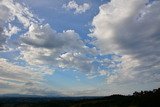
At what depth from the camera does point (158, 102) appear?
196m

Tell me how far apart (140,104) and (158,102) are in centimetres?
1387

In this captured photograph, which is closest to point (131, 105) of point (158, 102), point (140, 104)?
point (140, 104)

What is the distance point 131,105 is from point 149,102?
13654 mm

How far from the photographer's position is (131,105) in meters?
198

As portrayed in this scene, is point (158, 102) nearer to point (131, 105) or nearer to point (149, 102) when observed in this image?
point (149, 102)

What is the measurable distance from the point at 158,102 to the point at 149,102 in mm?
6464

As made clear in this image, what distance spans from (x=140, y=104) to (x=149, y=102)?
827 cm

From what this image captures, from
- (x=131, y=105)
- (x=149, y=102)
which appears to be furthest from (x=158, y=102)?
(x=131, y=105)

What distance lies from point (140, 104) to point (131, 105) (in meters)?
6.99

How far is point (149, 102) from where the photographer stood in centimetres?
19775

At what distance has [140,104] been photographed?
19438 cm

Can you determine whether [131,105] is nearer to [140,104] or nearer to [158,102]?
[140,104]
